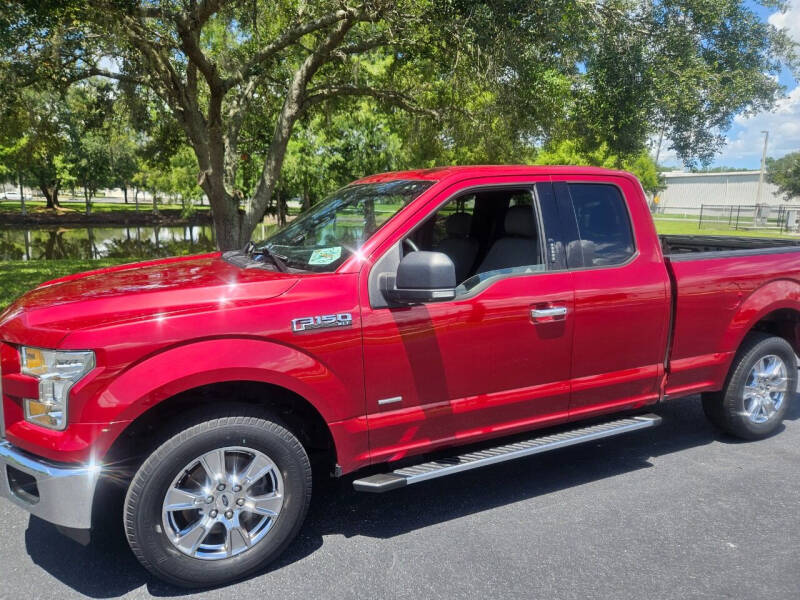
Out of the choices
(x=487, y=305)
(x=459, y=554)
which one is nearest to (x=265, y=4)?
(x=487, y=305)

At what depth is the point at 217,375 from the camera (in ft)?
9.23

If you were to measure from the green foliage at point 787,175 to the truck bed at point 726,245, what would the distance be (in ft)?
247

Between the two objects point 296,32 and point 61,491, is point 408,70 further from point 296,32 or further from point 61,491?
point 61,491

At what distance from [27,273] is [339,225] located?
1165 cm

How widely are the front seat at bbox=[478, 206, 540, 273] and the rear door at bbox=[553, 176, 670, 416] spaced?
0.21m

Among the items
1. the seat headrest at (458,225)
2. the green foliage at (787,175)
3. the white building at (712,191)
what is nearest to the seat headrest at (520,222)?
the seat headrest at (458,225)

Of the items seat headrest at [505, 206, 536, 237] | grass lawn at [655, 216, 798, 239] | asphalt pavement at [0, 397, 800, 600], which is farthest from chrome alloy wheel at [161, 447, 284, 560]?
grass lawn at [655, 216, 798, 239]

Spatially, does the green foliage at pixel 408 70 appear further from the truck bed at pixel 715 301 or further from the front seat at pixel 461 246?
the truck bed at pixel 715 301

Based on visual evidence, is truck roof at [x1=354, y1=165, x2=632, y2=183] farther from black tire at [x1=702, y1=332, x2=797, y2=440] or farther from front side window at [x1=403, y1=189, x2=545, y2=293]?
black tire at [x1=702, y1=332, x2=797, y2=440]

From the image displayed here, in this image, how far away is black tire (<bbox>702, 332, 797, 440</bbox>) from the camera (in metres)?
4.59

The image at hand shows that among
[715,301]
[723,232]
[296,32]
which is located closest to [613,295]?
[715,301]

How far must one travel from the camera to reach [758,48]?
1102 cm

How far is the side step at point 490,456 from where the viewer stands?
10.5ft

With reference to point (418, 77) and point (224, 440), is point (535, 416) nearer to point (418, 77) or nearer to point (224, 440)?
point (224, 440)
